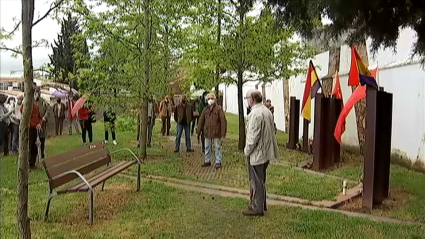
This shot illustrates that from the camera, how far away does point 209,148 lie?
1113cm

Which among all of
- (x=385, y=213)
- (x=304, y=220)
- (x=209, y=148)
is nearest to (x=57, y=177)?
(x=304, y=220)

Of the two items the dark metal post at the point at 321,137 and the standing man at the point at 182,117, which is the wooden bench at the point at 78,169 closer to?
the dark metal post at the point at 321,137

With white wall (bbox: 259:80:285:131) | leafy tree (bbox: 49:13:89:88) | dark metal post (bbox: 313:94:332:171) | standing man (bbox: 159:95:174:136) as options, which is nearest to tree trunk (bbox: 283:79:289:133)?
white wall (bbox: 259:80:285:131)

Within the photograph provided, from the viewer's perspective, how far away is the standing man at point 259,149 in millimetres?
6262

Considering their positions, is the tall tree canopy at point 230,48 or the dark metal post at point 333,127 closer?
the dark metal post at point 333,127

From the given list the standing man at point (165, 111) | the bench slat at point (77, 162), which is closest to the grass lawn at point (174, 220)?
the bench slat at point (77, 162)

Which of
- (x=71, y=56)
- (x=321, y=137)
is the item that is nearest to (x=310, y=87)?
(x=321, y=137)

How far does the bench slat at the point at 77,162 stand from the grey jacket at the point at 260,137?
2383 mm

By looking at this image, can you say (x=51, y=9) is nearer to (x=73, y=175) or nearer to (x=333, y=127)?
(x=73, y=175)

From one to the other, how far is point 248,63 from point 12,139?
271 inches

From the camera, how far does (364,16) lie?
495cm

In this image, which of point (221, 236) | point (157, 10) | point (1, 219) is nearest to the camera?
point (221, 236)

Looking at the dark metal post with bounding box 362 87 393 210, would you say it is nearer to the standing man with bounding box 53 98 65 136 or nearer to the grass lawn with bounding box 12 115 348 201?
the grass lawn with bounding box 12 115 348 201

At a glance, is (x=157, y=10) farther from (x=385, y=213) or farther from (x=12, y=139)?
(x=385, y=213)
